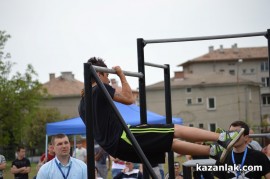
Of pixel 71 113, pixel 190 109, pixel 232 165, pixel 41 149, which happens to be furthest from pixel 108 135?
pixel 71 113

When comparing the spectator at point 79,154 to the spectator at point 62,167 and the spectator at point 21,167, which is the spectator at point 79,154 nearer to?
the spectator at point 21,167

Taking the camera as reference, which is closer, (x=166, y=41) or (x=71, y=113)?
(x=166, y=41)

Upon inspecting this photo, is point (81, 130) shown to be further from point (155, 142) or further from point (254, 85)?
point (254, 85)

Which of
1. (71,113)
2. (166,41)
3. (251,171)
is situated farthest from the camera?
(71,113)

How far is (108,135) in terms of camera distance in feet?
17.0

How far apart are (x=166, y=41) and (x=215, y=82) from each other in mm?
61065

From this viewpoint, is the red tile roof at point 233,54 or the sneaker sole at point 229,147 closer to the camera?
the sneaker sole at point 229,147

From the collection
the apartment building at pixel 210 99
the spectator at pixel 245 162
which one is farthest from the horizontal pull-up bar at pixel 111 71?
the apartment building at pixel 210 99

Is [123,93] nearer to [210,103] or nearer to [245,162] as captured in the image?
[245,162]

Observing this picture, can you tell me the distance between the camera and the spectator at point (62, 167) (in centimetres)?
649

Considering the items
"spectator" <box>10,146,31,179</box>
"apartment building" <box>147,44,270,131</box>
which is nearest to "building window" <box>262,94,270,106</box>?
"apartment building" <box>147,44,270,131</box>

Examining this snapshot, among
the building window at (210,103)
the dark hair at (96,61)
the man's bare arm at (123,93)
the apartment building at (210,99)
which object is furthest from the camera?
the building window at (210,103)

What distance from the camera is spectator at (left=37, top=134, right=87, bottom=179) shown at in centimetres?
649

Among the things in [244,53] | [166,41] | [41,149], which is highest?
[244,53]
